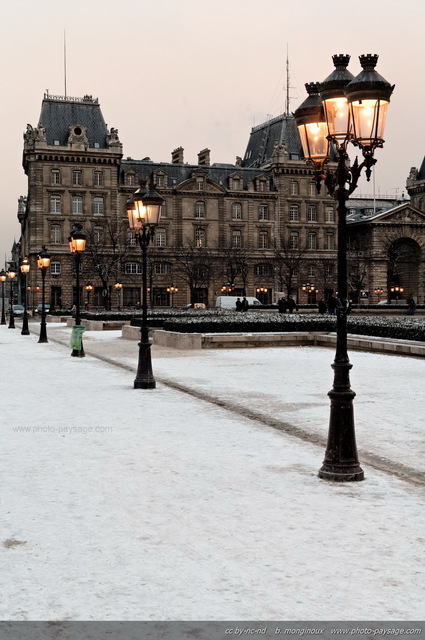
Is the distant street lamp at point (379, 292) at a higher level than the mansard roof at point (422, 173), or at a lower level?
lower

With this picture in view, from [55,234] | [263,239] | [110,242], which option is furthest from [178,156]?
[55,234]

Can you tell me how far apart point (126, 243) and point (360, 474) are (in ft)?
246

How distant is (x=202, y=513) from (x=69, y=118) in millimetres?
81176

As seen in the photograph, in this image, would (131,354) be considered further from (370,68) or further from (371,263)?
(371,263)

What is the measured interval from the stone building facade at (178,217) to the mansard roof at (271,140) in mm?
184

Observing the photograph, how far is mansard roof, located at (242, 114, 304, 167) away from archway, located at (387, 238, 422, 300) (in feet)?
52.2

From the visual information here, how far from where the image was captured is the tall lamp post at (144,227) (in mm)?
15125

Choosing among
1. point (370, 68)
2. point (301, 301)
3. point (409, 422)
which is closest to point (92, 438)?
point (409, 422)

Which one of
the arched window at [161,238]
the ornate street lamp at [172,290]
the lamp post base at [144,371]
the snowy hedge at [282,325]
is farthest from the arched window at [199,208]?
the lamp post base at [144,371]

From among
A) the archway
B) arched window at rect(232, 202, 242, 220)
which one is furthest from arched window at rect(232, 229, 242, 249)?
the archway

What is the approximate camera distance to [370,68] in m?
7.63

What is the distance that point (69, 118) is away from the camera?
82750 mm

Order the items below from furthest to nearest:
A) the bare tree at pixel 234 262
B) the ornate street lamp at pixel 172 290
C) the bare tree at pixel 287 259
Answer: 1. the ornate street lamp at pixel 172 290
2. the bare tree at pixel 234 262
3. the bare tree at pixel 287 259

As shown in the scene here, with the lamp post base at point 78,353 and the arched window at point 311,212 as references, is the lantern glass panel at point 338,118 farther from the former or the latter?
the arched window at point 311,212
